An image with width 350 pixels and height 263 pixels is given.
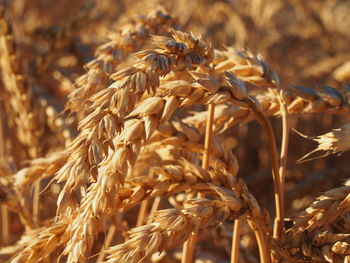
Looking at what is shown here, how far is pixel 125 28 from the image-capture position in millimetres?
1460

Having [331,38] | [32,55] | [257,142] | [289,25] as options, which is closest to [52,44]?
[32,55]

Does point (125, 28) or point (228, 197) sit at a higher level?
point (125, 28)

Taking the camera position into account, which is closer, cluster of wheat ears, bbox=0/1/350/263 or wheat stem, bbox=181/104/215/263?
cluster of wheat ears, bbox=0/1/350/263

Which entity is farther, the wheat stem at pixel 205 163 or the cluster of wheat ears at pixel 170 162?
the wheat stem at pixel 205 163

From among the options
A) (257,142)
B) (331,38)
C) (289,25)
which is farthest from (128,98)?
(289,25)

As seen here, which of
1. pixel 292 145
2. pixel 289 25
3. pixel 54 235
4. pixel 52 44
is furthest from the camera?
pixel 289 25

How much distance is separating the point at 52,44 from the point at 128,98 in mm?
1596

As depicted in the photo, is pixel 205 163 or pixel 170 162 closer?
pixel 205 163

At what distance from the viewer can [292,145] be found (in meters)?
3.21

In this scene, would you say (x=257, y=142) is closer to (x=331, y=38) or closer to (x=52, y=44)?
(x=331, y=38)

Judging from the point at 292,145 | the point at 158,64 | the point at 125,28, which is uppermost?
the point at 125,28

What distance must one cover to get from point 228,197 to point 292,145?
2.35 meters

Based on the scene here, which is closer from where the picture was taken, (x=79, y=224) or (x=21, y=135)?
Answer: (x=79, y=224)

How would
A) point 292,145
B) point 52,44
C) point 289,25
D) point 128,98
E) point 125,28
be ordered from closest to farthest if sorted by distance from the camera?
1. point 128,98
2. point 125,28
3. point 52,44
4. point 292,145
5. point 289,25
